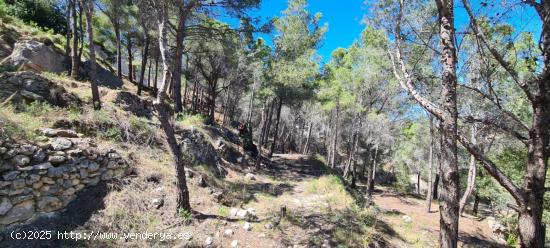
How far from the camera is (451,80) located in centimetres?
354

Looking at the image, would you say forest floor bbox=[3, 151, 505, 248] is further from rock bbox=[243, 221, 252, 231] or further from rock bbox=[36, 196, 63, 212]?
rock bbox=[36, 196, 63, 212]

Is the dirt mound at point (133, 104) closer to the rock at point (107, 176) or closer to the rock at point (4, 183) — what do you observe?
the rock at point (107, 176)

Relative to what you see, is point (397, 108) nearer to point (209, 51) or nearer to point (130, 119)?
point (209, 51)

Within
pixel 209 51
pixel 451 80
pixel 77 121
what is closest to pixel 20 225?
pixel 77 121

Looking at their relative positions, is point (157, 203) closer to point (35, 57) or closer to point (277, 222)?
point (277, 222)

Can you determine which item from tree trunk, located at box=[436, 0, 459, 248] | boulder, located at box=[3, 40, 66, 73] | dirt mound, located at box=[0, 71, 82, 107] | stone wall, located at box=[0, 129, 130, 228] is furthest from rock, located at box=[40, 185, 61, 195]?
boulder, located at box=[3, 40, 66, 73]

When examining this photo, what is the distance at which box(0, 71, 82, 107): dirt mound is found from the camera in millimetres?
6973

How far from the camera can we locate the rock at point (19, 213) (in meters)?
4.79

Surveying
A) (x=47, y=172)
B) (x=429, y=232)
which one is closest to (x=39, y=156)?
(x=47, y=172)

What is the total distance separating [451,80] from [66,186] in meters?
6.91

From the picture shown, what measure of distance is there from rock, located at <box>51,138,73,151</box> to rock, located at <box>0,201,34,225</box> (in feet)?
3.66

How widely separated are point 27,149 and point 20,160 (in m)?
0.24

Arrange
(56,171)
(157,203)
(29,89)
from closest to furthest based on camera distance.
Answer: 1. (56,171)
2. (157,203)
3. (29,89)

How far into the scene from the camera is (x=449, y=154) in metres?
3.44
